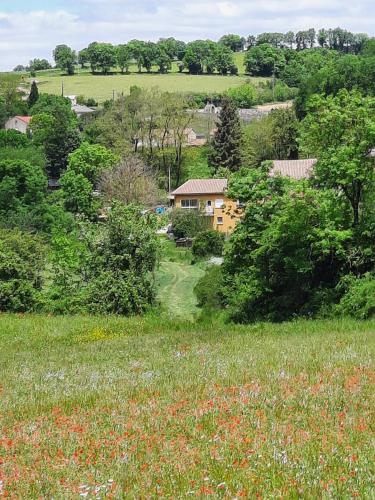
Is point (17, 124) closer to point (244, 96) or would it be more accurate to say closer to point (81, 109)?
point (81, 109)

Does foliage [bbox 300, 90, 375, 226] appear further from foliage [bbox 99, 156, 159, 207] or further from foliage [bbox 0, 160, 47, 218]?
foliage [bbox 99, 156, 159, 207]

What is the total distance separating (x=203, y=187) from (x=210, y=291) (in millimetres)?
40573

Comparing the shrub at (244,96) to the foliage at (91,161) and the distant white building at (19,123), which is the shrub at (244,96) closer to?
the distant white building at (19,123)

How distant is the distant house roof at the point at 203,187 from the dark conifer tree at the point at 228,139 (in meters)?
Result: 12.3

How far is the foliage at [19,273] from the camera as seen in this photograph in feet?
123

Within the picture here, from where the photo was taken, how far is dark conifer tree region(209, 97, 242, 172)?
A: 92812 millimetres

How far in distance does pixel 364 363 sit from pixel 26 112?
14939cm

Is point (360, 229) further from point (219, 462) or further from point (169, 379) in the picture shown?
point (219, 462)

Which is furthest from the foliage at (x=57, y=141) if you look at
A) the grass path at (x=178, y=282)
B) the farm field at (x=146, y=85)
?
the farm field at (x=146, y=85)

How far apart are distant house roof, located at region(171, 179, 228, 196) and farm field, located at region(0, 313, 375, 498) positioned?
63374 mm

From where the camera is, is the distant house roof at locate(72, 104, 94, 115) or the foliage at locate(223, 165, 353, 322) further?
the distant house roof at locate(72, 104, 94, 115)

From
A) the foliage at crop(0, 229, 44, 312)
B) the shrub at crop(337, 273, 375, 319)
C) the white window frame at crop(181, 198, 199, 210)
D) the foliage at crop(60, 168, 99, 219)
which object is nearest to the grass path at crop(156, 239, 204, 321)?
the foliage at crop(0, 229, 44, 312)

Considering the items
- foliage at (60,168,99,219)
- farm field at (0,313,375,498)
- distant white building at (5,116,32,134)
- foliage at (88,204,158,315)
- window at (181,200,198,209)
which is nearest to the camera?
farm field at (0,313,375,498)

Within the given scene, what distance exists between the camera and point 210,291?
Answer: 136ft
